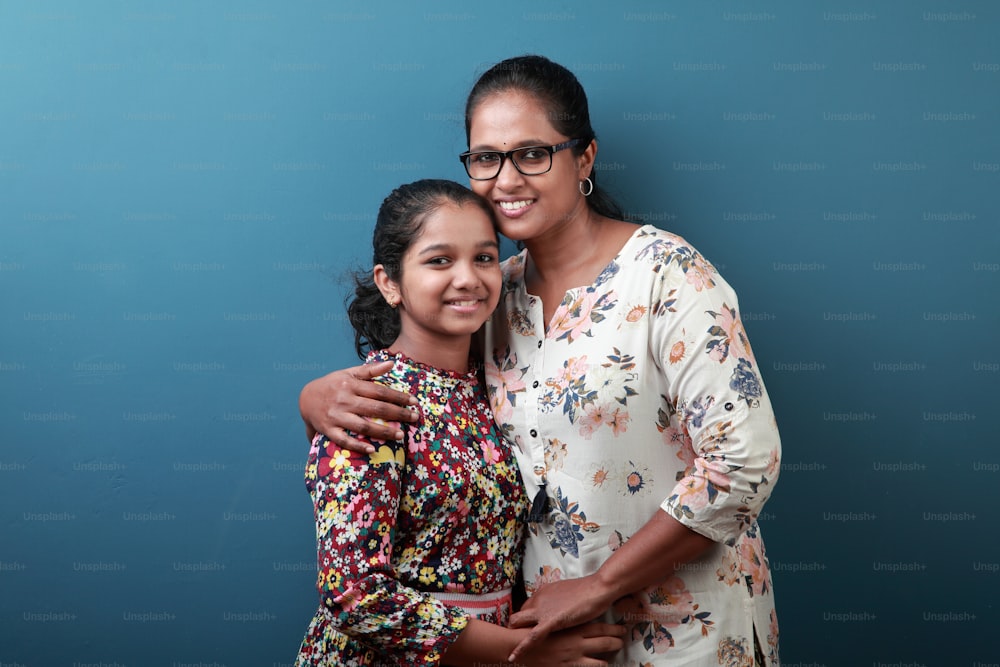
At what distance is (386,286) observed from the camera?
1.66 metres

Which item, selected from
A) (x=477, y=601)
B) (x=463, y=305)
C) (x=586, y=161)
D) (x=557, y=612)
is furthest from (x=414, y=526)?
(x=586, y=161)

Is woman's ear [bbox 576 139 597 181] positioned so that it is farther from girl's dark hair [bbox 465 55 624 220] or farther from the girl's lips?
the girl's lips

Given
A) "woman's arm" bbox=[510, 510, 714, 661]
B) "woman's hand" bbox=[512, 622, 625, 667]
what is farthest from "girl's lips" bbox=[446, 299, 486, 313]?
"woman's hand" bbox=[512, 622, 625, 667]

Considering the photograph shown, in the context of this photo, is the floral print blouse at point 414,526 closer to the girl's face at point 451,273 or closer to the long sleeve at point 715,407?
the girl's face at point 451,273

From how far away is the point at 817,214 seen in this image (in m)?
2.02

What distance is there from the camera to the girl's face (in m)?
1.57

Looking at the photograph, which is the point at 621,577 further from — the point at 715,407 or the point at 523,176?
the point at 523,176

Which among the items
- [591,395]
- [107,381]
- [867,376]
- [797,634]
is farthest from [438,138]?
[797,634]

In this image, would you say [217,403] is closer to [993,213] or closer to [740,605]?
[740,605]

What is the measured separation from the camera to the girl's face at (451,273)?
1.57 meters

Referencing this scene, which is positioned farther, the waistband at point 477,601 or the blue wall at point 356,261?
the blue wall at point 356,261

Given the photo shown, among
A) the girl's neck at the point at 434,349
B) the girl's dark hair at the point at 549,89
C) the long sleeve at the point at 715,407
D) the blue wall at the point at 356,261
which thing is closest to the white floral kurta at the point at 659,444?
the long sleeve at the point at 715,407

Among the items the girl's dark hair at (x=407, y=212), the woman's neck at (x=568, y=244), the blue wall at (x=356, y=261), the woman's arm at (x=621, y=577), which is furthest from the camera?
the blue wall at (x=356, y=261)

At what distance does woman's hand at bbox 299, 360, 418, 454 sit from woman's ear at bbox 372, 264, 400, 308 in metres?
0.14
